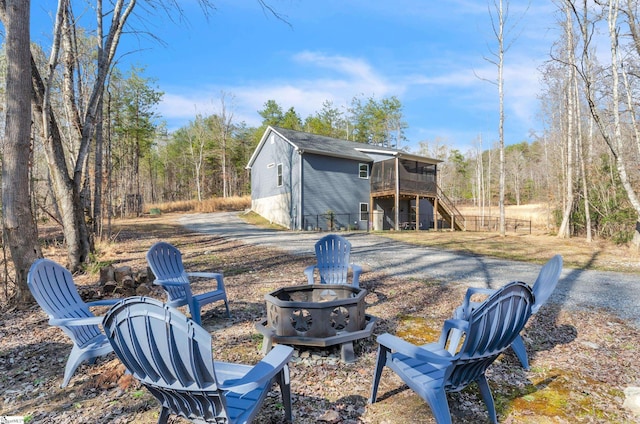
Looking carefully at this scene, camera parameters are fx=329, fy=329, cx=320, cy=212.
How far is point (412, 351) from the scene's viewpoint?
212 centimetres

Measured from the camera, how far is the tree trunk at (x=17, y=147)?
4.51 meters

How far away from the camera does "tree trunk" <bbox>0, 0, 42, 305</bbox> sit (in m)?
4.51

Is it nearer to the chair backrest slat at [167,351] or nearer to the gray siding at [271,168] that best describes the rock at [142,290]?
the chair backrest slat at [167,351]

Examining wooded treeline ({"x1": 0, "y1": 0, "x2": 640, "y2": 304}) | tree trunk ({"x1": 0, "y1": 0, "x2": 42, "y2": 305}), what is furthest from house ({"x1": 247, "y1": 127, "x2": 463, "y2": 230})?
tree trunk ({"x1": 0, "y1": 0, "x2": 42, "y2": 305})

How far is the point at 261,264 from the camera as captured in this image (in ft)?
25.4

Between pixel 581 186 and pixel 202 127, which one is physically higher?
pixel 202 127

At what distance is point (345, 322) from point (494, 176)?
49.6m

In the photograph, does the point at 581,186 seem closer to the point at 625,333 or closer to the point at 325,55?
the point at 325,55

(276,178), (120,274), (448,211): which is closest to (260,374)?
(120,274)

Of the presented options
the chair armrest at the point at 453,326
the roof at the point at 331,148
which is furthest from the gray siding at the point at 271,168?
the chair armrest at the point at 453,326

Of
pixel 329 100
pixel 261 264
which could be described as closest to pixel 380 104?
pixel 329 100

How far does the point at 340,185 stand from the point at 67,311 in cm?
1718

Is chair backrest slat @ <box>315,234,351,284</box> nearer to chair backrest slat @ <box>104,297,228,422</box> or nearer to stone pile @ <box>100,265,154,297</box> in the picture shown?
stone pile @ <box>100,265,154,297</box>

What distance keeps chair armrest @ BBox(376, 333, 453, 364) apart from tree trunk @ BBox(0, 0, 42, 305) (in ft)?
16.7
